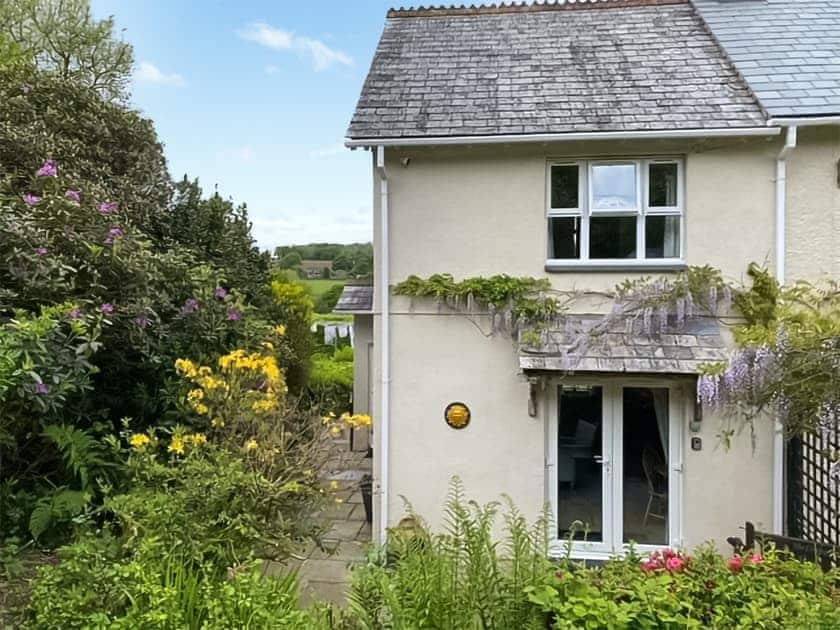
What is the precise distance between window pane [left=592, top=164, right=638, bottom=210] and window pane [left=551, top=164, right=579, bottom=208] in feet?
0.96

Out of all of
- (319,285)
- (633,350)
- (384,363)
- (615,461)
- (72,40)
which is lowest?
(615,461)

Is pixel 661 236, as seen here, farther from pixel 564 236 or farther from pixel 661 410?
pixel 661 410

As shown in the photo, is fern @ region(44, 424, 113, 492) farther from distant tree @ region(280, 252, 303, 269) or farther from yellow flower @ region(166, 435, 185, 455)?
distant tree @ region(280, 252, 303, 269)

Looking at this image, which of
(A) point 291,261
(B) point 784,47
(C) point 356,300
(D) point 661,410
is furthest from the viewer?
(A) point 291,261

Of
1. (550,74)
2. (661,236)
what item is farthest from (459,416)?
(550,74)

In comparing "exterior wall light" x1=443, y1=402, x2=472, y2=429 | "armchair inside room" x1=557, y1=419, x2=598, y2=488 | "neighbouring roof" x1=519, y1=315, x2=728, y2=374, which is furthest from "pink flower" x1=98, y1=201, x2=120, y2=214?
"armchair inside room" x1=557, y1=419, x2=598, y2=488

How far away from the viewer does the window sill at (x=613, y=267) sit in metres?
8.50

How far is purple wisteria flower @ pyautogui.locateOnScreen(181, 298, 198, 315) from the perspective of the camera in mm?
8766

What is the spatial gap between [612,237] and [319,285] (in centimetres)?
1446

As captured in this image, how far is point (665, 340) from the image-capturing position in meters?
8.15

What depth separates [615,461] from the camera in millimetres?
8602

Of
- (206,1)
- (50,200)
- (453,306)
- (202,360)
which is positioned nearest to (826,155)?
(453,306)

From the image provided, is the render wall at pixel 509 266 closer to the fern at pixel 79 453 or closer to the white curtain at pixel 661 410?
the white curtain at pixel 661 410

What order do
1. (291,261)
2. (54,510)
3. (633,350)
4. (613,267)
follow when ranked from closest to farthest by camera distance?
(54,510) < (633,350) < (613,267) < (291,261)
